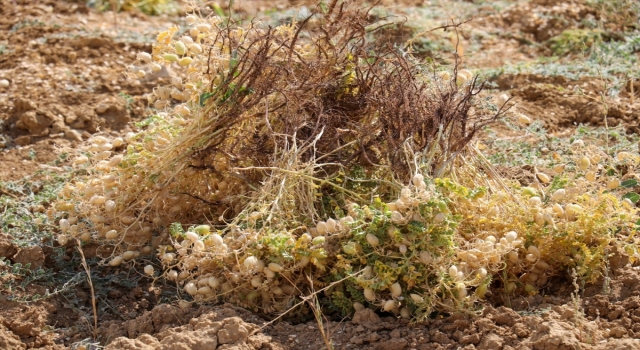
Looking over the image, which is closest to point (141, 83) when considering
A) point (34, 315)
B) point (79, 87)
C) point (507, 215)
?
point (79, 87)

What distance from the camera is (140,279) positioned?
136 inches

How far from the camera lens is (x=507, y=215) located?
10.2 ft

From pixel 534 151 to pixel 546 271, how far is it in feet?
3.65

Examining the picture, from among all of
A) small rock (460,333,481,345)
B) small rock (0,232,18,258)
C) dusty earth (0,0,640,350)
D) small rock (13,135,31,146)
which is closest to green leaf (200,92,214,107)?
dusty earth (0,0,640,350)

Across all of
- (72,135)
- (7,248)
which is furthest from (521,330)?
(72,135)

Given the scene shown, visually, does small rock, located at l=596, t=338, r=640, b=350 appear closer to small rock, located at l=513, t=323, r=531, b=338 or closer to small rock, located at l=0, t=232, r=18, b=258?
small rock, located at l=513, t=323, r=531, b=338

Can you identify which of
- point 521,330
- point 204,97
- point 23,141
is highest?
point 204,97

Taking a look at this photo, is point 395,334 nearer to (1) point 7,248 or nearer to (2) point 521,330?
(2) point 521,330

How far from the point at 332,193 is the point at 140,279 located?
2.79 feet

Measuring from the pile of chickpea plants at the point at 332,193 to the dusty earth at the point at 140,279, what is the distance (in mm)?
87

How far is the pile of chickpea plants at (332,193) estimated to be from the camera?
2.90 meters

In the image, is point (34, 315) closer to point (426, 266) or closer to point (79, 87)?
point (426, 266)

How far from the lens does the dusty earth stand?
9.04 feet

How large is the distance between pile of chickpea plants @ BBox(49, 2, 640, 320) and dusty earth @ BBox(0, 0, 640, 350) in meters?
0.09
